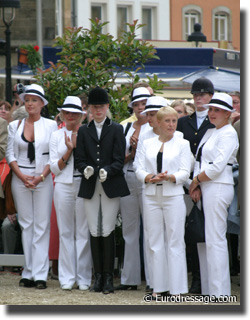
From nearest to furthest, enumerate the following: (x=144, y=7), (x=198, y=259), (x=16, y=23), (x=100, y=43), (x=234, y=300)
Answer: (x=234, y=300) → (x=198, y=259) → (x=100, y=43) → (x=16, y=23) → (x=144, y=7)

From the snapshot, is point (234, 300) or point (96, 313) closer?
point (96, 313)

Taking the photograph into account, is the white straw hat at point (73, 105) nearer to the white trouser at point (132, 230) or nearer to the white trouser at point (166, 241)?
the white trouser at point (132, 230)

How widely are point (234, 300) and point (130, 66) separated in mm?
3892

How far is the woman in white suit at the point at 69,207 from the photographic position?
952 centimetres

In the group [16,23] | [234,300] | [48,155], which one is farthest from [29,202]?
[16,23]

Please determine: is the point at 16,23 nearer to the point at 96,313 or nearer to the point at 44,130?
the point at 44,130

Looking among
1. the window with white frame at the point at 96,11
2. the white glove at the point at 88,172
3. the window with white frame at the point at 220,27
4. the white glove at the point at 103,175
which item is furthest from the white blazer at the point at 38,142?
the window with white frame at the point at 220,27

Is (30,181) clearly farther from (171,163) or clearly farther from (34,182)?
(171,163)

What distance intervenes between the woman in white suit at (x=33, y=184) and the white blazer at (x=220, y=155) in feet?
6.09

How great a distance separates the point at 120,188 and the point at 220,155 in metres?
1.19

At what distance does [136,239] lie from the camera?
9.73m

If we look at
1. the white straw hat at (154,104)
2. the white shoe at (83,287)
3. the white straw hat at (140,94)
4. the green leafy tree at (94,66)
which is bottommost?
the white shoe at (83,287)

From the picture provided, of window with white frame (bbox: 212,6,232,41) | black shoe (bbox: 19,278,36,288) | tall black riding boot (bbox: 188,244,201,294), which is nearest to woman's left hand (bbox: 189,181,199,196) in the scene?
tall black riding boot (bbox: 188,244,201,294)

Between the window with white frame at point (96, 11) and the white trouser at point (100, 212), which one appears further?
the window with white frame at point (96, 11)
